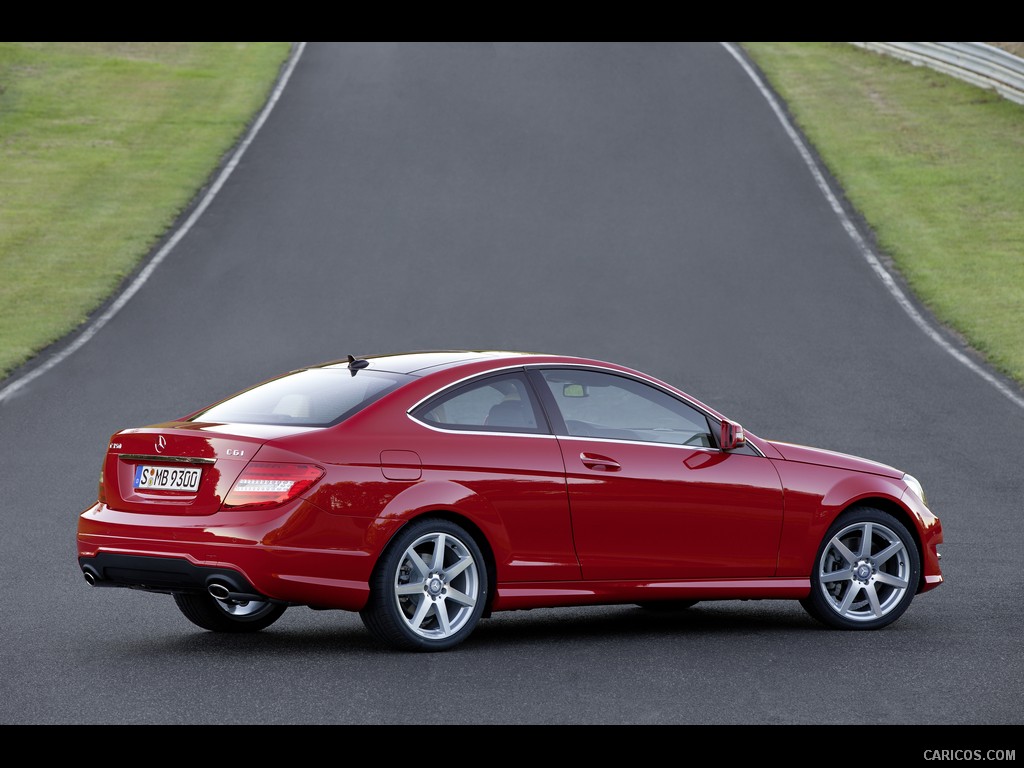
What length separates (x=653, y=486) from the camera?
27.6ft

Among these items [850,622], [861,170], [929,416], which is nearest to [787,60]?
[861,170]

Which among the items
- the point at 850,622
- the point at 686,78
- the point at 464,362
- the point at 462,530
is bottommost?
the point at 850,622

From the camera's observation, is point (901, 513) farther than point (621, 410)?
Yes

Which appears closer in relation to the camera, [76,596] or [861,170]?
[76,596]

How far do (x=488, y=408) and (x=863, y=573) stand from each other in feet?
7.98

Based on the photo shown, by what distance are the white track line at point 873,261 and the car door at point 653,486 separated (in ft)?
30.4

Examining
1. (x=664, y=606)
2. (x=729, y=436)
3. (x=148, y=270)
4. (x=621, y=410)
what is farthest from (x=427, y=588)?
(x=148, y=270)

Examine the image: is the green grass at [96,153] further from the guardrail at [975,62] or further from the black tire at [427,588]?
the guardrail at [975,62]

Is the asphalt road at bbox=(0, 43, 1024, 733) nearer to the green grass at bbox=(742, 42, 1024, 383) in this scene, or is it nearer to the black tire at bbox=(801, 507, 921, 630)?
the black tire at bbox=(801, 507, 921, 630)

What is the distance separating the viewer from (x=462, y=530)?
788cm

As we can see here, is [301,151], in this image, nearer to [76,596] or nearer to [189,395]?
[189,395]

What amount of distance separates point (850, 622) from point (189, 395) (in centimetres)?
979

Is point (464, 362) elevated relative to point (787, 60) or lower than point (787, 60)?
lower

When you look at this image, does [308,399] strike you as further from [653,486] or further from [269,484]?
[653,486]
